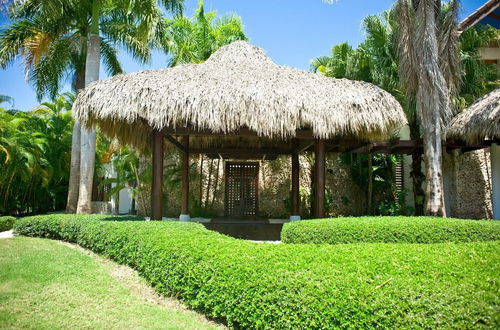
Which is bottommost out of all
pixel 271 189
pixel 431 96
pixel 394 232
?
pixel 394 232

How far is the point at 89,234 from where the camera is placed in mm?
6742

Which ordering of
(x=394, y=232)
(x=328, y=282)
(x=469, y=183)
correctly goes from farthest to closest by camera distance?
1. (x=469, y=183)
2. (x=394, y=232)
3. (x=328, y=282)

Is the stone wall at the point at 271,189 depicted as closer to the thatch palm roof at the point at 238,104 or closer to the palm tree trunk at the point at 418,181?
the palm tree trunk at the point at 418,181

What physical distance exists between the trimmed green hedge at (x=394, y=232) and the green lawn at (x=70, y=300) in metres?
3.23

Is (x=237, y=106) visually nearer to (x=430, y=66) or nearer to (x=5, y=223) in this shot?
(x=430, y=66)

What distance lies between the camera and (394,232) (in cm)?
630

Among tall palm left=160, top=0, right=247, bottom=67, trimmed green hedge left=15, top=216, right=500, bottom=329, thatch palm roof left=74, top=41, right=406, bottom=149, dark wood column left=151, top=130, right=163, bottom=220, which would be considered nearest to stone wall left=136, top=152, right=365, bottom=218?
tall palm left=160, top=0, right=247, bottom=67

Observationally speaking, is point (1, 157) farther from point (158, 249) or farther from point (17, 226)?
point (158, 249)

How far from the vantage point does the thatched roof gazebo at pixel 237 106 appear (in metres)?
7.05

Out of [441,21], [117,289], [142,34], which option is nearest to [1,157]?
[142,34]

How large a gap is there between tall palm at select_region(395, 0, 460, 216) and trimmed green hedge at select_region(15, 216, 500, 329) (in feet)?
16.3

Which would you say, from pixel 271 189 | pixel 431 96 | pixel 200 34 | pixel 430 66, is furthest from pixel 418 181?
pixel 200 34

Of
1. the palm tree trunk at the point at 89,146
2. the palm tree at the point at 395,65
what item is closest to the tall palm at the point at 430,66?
the palm tree at the point at 395,65

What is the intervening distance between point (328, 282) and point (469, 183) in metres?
12.6
